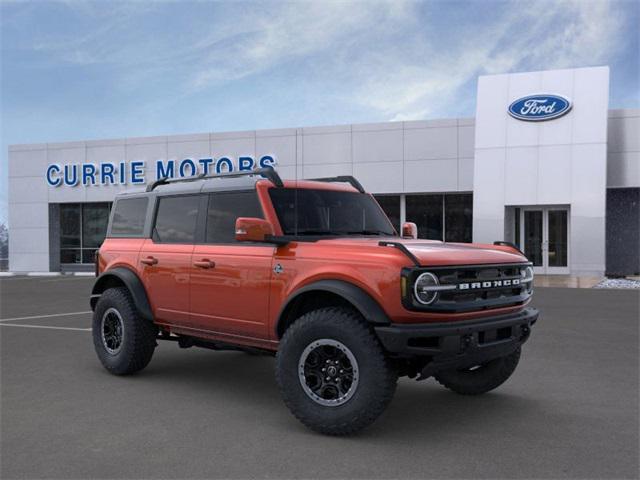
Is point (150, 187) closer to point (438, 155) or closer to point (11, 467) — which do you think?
Result: point (11, 467)

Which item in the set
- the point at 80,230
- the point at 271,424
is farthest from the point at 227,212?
the point at 80,230

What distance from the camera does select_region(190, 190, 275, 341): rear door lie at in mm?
5344

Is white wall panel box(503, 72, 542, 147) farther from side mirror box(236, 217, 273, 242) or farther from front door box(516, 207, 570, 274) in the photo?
side mirror box(236, 217, 273, 242)

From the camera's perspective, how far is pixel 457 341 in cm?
446

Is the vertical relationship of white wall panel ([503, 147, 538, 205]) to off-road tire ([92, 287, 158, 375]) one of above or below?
above

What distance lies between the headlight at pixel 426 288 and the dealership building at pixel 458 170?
19.4m

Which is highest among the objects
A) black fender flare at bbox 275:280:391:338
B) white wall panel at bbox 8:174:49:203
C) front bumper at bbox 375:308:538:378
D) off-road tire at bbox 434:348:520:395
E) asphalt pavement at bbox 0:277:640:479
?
white wall panel at bbox 8:174:49:203

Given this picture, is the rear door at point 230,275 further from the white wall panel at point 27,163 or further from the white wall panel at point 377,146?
the white wall panel at point 27,163

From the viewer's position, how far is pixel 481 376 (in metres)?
5.82

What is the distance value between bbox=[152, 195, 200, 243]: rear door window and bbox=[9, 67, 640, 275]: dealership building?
17258mm

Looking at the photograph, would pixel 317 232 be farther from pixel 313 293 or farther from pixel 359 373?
pixel 359 373

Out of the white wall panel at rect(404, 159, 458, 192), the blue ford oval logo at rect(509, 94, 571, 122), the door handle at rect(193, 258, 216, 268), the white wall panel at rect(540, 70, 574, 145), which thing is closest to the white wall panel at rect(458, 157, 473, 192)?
the white wall panel at rect(404, 159, 458, 192)

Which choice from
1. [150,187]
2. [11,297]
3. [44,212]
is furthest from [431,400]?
[44,212]

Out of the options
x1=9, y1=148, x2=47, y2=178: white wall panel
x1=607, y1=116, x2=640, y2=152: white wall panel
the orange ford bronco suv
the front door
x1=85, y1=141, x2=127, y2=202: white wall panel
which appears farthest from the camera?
x1=9, y1=148, x2=47, y2=178: white wall panel
